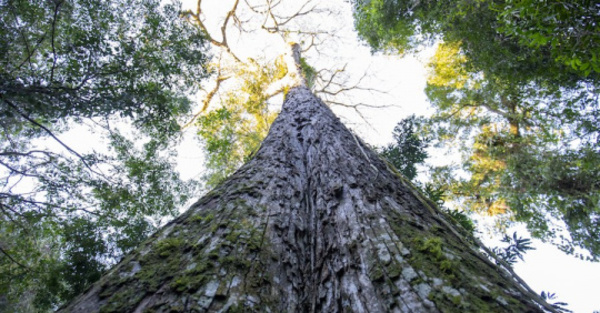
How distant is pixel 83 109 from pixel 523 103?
9043 mm

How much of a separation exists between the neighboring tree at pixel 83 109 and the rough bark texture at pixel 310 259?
271cm

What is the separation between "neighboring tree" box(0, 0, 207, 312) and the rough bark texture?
2713 millimetres

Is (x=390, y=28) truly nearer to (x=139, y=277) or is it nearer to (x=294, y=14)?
(x=294, y=14)

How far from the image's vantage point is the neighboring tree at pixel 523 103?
14.5 feet

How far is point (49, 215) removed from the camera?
3.94 metres

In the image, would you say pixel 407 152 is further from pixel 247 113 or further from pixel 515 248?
pixel 247 113

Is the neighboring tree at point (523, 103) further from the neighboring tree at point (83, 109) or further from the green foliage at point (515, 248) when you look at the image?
the neighboring tree at point (83, 109)

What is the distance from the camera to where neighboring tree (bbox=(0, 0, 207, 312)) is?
3.29m

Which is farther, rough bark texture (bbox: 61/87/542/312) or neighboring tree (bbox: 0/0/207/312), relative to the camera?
neighboring tree (bbox: 0/0/207/312)

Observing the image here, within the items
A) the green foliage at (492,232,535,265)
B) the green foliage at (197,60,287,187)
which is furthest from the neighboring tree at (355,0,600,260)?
the green foliage at (197,60,287,187)

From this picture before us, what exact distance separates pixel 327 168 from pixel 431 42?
19.1 ft

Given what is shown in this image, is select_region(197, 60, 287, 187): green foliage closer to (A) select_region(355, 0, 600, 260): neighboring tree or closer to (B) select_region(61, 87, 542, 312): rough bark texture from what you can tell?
(A) select_region(355, 0, 600, 260): neighboring tree

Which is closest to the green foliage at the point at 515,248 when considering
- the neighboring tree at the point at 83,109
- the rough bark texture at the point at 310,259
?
the rough bark texture at the point at 310,259

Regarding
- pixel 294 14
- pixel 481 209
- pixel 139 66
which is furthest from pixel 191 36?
pixel 481 209
